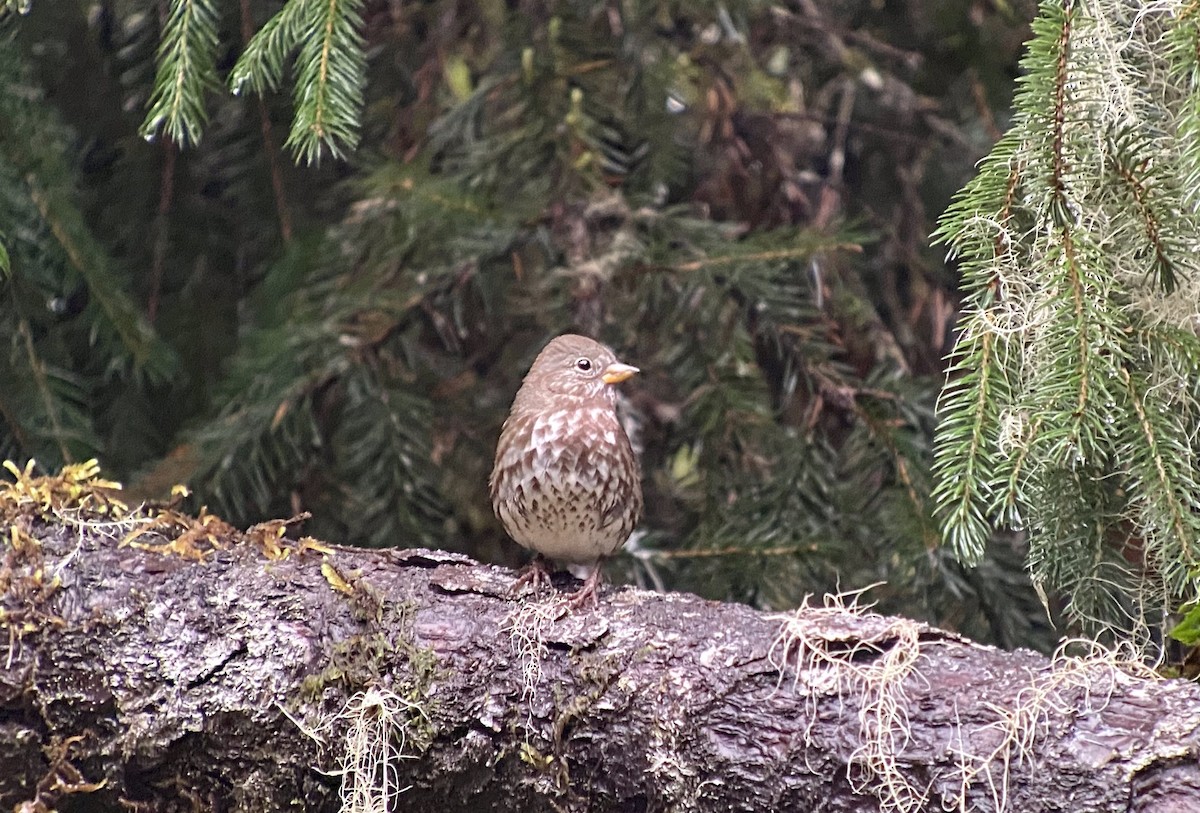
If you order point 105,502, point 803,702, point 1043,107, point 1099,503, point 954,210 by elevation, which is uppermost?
point 1043,107

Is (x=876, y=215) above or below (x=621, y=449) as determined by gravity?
above

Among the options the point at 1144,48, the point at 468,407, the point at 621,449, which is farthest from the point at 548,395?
the point at 1144,48

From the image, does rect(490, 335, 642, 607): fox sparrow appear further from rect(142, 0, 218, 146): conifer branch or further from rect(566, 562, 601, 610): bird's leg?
rect(142, 0, 218, 146): conifer branch

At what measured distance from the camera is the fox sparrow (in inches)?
141

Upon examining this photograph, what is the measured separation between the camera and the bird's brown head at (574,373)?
3.77 m

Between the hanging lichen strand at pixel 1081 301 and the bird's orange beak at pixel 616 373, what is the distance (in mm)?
1445

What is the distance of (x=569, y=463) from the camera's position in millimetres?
3629

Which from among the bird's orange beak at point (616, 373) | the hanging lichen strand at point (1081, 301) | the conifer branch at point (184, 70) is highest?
the conifer branch at point (184, 70)

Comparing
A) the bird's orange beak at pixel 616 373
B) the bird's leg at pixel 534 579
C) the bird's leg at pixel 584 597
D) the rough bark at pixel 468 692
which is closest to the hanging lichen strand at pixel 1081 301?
the rough bark at pixel 468 692

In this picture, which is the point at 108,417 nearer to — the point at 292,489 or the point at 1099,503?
the point at 292,489

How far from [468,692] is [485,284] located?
1.76m

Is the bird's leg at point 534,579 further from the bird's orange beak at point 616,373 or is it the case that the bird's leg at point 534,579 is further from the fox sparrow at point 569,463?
the bird's orange beak at point 616,373

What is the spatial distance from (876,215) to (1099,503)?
2371 mm

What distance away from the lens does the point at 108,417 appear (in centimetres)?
394
